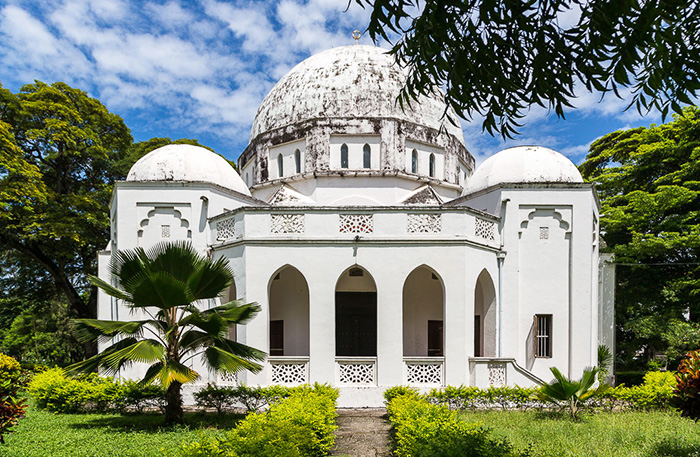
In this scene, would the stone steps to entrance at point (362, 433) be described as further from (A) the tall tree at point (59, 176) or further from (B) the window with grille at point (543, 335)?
(A) the tall tree at point (59, 176)

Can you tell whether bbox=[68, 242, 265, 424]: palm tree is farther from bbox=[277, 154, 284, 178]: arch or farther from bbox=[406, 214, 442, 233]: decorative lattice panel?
bbox=[277, 154, 284, 178]: arch

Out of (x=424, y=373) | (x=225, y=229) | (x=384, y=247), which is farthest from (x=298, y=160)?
(x=424, y=373)

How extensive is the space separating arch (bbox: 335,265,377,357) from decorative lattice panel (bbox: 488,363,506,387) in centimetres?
434

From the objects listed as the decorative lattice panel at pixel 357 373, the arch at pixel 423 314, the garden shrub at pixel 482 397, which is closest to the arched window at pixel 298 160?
the arch at pixel 423 314

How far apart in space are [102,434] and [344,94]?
550 inches

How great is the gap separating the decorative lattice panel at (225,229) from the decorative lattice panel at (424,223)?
4.99 meters

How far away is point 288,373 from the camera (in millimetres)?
12453

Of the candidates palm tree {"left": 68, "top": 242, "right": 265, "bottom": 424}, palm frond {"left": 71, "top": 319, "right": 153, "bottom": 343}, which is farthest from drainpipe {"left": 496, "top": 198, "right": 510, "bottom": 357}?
palm frond {"left": 71, "top": 319, "right": 153, "bottom": 343}

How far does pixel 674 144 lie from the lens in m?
19.4

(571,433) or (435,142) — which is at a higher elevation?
(435,142)

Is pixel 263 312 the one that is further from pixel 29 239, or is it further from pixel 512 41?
pixel 29 239

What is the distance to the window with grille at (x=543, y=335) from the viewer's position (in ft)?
46.4

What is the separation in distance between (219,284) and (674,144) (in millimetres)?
19148

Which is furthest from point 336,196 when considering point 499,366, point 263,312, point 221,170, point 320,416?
point 320,416
